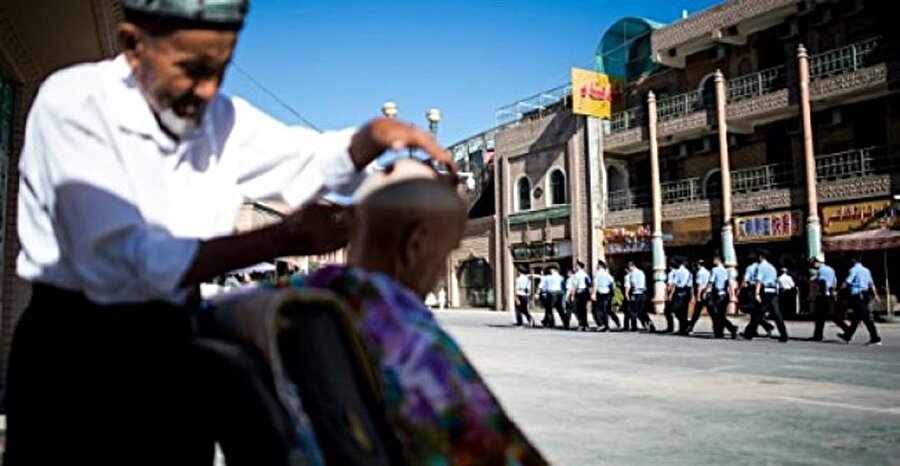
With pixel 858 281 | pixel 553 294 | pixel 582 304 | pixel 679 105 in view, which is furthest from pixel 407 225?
pixel 679 105

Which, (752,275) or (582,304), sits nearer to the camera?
(752,275)

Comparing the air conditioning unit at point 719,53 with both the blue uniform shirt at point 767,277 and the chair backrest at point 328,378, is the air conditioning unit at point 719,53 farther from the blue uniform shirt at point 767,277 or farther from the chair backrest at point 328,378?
the chair backrest at point 328,378

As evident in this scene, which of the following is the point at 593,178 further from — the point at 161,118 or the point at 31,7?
the point at 161,118

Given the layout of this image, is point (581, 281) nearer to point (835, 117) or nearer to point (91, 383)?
point (835, 117)

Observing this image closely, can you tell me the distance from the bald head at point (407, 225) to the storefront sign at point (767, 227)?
23.6 m

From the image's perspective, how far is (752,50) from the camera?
25.9 metres

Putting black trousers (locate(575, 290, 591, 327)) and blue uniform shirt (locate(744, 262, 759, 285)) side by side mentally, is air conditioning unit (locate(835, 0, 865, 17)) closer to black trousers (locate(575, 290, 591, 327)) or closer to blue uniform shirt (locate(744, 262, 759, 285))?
black trousers (locate(575, 290, 591, 327))

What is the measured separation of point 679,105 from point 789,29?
14.4 feet

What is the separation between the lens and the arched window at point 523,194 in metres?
33.7

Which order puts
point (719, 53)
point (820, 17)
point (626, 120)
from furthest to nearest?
point (626, 120) < point (719, 53) < point (820, 17)

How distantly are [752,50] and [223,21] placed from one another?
88.0 ft

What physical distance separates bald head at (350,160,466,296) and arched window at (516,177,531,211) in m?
32.1

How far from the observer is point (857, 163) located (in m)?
22.6

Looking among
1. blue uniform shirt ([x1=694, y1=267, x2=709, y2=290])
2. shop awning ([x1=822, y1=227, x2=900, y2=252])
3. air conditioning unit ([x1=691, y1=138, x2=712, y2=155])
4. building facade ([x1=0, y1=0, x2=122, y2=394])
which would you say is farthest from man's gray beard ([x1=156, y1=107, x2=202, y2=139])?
air conditioning unit ([x1=691, y1=138, x2=712, y2=155])
